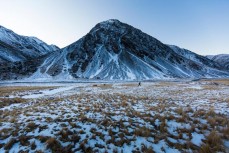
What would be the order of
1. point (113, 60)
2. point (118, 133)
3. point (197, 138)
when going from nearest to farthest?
point (197, 138) → point (118, 133) → point (113, 60)

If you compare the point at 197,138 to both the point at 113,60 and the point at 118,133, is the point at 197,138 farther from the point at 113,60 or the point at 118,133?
the point at 113,60

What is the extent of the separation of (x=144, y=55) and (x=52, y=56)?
9514 cm

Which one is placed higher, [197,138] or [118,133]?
[118,133]

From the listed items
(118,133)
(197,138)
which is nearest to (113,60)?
Result: (118,133)

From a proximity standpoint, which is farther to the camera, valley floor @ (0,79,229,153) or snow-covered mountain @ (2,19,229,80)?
snow-covered mountain @ (2,19,229,80)

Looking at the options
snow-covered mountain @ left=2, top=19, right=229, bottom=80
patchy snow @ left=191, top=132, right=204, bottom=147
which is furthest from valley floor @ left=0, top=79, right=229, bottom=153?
snow-covered mountain @ left=2, top=19, right=229, bottom=80

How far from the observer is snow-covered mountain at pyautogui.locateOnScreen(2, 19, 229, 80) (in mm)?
127250

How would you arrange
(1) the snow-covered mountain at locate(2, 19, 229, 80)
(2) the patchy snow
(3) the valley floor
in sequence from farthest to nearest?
(1) the snow-covered mountain at locate(2, 19, 229, 80) < (2) the patchy snow < (3) the valley floor

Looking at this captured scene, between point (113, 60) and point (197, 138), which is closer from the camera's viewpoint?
point (197, 138)

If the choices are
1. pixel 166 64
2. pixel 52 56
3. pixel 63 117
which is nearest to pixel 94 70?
pixel 52 56

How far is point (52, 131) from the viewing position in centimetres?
845

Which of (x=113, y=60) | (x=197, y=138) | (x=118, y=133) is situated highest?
(x=113, y=60)

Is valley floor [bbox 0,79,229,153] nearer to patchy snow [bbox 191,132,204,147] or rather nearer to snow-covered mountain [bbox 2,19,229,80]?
patchy snow [bbox 191,132,204,147]

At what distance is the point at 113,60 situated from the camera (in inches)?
5655
